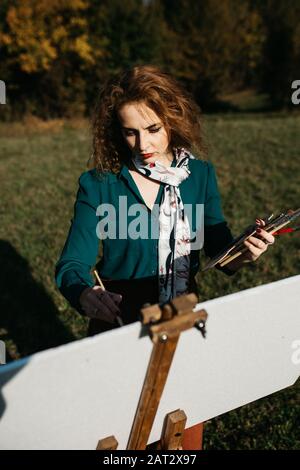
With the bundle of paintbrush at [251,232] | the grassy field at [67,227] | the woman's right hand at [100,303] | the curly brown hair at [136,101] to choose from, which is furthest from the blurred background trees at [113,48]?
the woman's right hand at [100,303]

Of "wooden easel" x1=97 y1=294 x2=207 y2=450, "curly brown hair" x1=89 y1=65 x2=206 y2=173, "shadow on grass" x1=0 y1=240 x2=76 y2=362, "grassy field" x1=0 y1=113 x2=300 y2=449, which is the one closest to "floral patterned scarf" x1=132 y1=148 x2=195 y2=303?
"curly brown hair" x1=89 y1=65 x2=206 y2=173

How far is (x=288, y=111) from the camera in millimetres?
20234

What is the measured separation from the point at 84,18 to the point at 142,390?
874 inches

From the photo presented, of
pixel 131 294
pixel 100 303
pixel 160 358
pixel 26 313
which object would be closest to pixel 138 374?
pixel 160 358

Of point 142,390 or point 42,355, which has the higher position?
point 42,355

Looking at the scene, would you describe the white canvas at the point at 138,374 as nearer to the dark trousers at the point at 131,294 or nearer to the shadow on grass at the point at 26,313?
the dark trousers at the point at 131,294

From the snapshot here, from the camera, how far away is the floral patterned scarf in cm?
184

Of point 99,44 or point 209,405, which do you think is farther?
point 99,44

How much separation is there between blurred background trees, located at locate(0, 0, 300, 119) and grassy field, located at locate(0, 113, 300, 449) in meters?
7.87

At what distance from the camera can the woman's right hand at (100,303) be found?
4.32 ft

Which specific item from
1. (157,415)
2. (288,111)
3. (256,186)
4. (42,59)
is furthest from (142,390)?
(288,111)

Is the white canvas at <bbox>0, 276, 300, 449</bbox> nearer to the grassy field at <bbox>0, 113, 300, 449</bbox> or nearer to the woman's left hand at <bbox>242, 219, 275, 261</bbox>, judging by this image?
the woman's left hand at <bbox>242, 219, 275, 261</bbox>
